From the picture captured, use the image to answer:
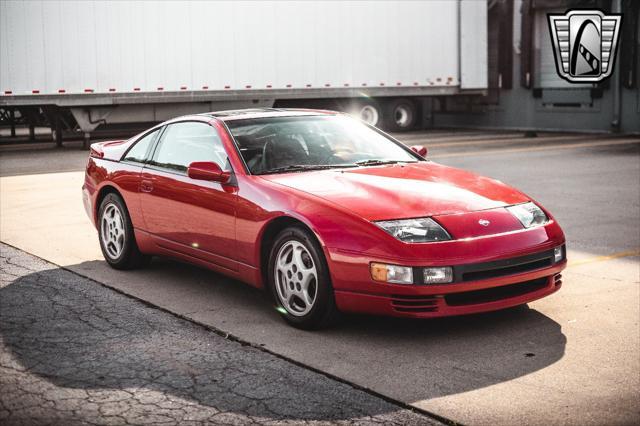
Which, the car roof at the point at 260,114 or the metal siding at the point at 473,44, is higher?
the metal siding at the point at 473,44

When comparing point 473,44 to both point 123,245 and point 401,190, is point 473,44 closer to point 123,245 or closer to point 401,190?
point 123,245

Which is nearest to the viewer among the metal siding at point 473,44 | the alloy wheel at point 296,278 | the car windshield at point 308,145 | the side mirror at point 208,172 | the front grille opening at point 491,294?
the front grille opening at point 491,294

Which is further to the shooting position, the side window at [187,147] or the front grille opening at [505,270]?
the side window at [187,147]

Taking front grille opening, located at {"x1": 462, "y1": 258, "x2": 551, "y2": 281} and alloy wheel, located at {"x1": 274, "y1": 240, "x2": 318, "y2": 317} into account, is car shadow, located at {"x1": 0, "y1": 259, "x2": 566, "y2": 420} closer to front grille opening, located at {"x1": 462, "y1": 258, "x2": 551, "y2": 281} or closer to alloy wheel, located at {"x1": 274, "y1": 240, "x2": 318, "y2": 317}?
alloy wheel, located at {"x1": 274, "y1": 240, "x2": 318, "y2": 317}

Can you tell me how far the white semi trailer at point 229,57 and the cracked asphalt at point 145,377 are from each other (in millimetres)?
14187

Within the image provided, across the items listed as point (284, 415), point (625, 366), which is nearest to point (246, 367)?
point (284, 415)

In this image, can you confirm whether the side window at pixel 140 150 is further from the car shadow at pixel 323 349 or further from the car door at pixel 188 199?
the car shadow at pixel 323 349

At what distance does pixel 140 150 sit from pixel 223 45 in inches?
576

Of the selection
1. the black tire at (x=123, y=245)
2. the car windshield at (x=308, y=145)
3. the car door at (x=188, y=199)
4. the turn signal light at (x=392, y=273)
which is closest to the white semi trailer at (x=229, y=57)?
the black tire at (x=123, y=245)

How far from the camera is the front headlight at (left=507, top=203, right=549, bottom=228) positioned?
5.29 metres

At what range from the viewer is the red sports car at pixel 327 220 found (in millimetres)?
4914

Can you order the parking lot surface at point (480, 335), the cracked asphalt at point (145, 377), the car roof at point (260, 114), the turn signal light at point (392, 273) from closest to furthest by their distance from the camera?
the cracked asphalt at point (145, 377)
the parking lot surface at point (480, 335)
the turn signal light at point (392, 273)
the car roof at point (260, 114)

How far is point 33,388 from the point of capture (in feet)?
14.0

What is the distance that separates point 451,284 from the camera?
4.87 m
